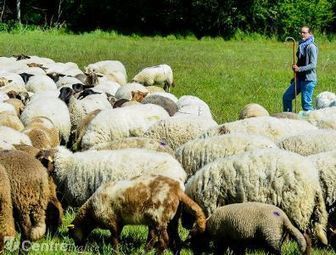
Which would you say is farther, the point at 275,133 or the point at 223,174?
the point at 275,133

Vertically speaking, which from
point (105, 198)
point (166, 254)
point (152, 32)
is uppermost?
point (105, 198)

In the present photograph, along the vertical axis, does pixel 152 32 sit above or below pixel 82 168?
below

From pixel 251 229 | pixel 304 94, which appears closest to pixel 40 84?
pixel 304 94

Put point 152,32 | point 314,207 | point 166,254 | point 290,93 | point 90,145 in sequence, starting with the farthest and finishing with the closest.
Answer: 1. point 152,32
2. point 290,93
3. point 90,145
4. point 314,207
5. point 166,254

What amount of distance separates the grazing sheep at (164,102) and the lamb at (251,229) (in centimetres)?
600

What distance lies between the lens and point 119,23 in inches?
1784

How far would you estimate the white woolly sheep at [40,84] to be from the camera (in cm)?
1539

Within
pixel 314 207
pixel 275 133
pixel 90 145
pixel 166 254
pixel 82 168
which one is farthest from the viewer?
pixel 90 145

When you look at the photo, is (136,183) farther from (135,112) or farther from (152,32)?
(152,32)

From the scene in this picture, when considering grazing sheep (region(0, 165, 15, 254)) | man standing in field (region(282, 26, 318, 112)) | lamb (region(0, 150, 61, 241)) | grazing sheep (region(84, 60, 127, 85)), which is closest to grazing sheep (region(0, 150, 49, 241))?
lamb (region(0, 150, 61, 241))

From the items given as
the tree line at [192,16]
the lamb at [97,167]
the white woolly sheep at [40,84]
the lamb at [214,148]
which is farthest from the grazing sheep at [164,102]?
the tree line at [192,16]

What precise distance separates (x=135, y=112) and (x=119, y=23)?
34.8 meters

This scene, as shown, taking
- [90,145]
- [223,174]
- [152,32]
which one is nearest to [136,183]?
[223,174]

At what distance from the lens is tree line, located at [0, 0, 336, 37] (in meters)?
42.8
